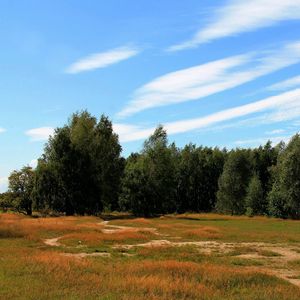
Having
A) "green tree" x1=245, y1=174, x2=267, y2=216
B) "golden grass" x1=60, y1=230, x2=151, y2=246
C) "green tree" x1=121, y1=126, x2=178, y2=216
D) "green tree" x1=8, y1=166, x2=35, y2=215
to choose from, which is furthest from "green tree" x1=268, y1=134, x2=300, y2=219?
"golden grass" x1=60, y1=230, x2=151, y2=246

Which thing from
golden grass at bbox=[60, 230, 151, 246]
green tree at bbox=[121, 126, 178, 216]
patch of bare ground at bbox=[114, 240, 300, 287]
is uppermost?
green tree at bbox=[121, 126, 178, 216]

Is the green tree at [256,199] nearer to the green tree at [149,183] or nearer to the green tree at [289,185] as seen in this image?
the green tree at [289,185]

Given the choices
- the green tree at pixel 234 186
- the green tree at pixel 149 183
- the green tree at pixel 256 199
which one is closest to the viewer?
the green tree at pixel 149 183

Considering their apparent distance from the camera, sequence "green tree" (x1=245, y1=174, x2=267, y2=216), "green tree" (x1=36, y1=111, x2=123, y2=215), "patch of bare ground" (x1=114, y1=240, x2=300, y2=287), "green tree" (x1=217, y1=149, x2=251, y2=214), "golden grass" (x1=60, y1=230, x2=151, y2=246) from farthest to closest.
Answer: "green tree" (x1=217, y1=149, x2=251, y2=214)
"green tree" (x1=245, y1=174, x2=267, y2=216)
"green tree" (x1=36, y1=111, x2=123, y2=215)
"golden grass" (x1=60, y1=230, x2=151, y2=246)
"patch of bare ground" (x1=114, y1=240, x2=300, y2=287)

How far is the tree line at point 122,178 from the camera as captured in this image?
86125mm

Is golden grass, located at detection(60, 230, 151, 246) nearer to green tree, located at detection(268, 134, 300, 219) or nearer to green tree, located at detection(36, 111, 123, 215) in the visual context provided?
green tree, located at detection(36, 111, 123, 215)

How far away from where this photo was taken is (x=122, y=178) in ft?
322

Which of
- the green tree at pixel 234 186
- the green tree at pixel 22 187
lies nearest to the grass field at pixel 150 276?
the green tree at pixel 22 187

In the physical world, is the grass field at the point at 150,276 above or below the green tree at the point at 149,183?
below

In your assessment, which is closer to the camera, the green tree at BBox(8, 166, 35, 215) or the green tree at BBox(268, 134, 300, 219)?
the green tree at BBox(268, 134, 300, 219)

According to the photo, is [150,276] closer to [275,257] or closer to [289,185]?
[275,257]

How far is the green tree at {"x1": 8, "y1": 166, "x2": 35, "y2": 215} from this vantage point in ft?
338

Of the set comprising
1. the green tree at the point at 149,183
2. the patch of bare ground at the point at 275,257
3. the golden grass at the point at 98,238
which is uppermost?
the green tree at the point at 149,183

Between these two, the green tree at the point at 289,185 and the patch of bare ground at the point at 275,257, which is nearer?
the patch of bare ground at the point at 275,257
